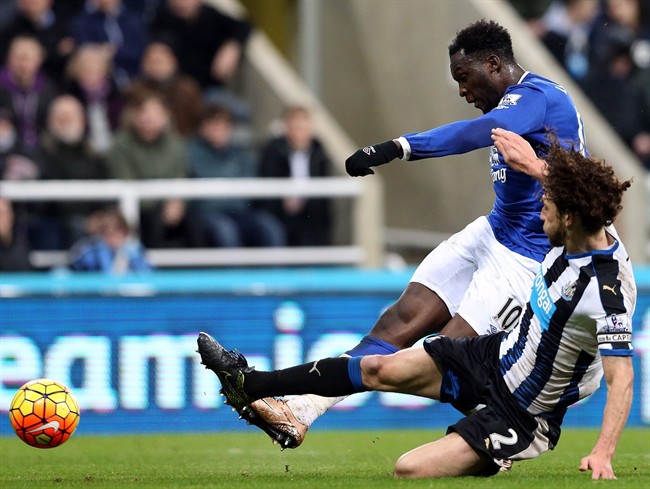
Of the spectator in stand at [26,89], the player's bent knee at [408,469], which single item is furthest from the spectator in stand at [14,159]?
the player's bent knee at [408,469]

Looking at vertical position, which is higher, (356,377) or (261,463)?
(356,377)

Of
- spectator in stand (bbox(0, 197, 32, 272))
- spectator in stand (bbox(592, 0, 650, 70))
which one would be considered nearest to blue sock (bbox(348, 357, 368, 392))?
spectator in stand (bbox(0, 197, 32, 272))

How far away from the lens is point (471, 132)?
697 centimetres

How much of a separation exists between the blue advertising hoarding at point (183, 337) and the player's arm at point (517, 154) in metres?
4.43

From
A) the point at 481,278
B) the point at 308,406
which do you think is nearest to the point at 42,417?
the point at 308,406

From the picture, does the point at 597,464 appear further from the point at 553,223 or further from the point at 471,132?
the point at 471,132

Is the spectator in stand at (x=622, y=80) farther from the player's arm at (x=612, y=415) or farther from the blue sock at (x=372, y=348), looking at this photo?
the player's arm at (x=612, y=415)

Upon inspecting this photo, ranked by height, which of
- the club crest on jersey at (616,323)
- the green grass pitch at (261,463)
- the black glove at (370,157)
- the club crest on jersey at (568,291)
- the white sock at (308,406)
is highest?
the black glove at (370,157)

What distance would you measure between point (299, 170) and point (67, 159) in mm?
2141

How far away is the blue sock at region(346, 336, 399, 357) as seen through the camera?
745 centimetres

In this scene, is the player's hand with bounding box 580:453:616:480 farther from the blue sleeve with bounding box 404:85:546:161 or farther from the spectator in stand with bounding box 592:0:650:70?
the spectator in stand with bounding box 592:0:650:70

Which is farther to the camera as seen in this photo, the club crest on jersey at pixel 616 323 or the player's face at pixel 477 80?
the player's face at pixel 477 80

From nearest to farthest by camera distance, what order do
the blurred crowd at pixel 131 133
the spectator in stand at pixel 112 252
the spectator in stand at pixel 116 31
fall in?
the spectator in stand at pixel 112 252, the blurred crowd at pixel 131 133, the spectator in stand at pixel 116 31

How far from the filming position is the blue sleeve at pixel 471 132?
697 centimetres
